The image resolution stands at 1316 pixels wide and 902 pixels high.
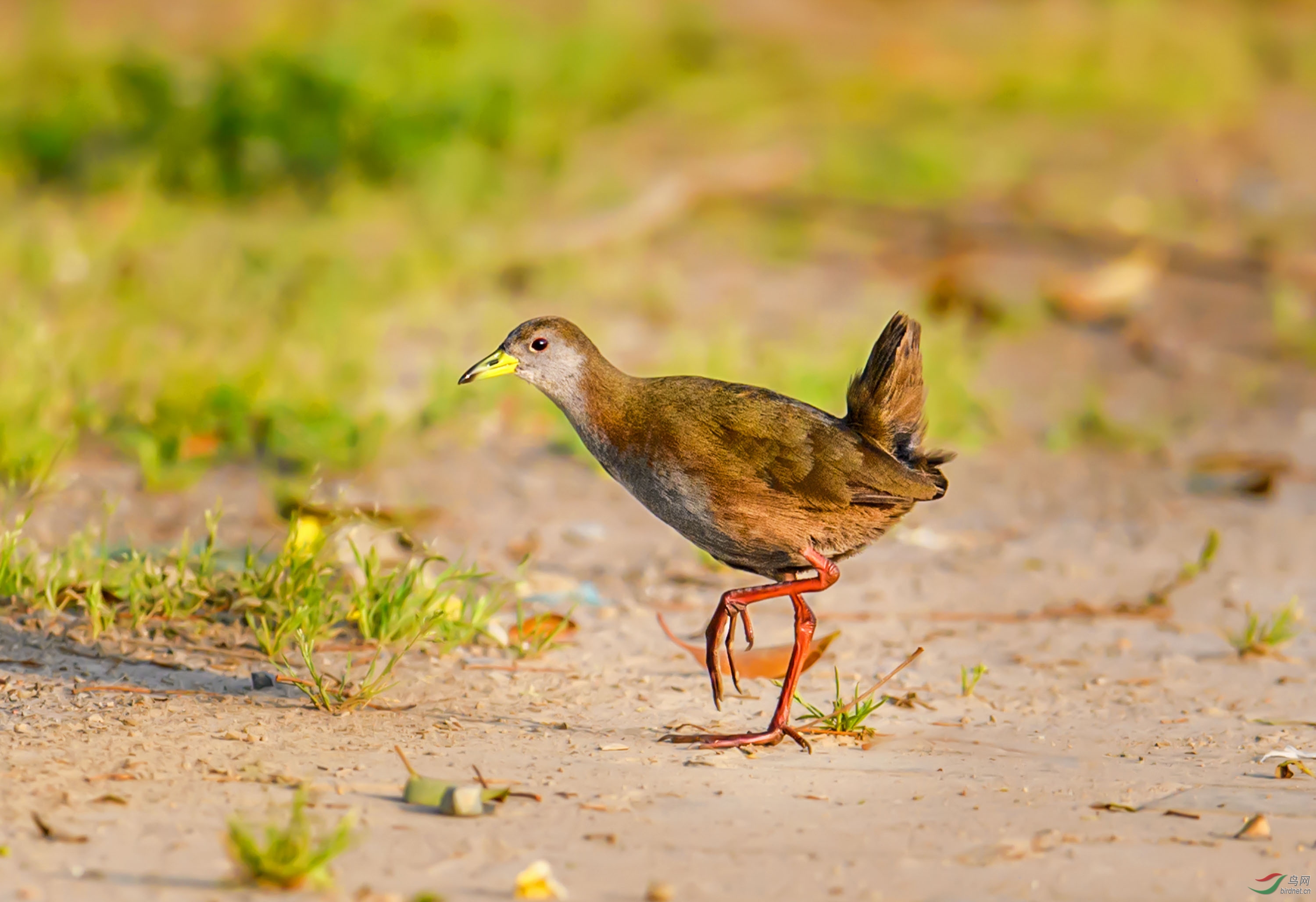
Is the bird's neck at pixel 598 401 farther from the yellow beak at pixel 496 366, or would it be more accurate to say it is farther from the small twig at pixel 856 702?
the small twig at pixel 856 702

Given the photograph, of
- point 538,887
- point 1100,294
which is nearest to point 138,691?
point 538,887

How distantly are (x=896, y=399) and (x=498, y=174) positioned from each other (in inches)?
246

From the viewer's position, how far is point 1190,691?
180 inches

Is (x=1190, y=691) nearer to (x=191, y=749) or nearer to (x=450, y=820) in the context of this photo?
(x=450, y=820)

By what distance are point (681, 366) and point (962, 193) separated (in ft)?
13.6

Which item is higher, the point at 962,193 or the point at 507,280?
the point at 962,193

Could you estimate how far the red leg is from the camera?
394 cm

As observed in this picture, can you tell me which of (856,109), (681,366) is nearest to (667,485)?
(681,366)

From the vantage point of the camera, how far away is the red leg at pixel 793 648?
3.94 m

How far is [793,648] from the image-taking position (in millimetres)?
4293

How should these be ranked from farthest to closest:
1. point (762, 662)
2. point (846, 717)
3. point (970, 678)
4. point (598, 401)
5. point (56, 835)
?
point (970, 678) < point (762, 662) < point (598, 401) < point (846, 717) < point (56, 835)

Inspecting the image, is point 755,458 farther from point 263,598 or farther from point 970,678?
point 263,598

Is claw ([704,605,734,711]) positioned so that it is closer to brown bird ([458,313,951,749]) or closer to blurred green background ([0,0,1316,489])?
brown bird ([458,313,951,749])

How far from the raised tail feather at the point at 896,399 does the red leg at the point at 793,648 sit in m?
0.40
